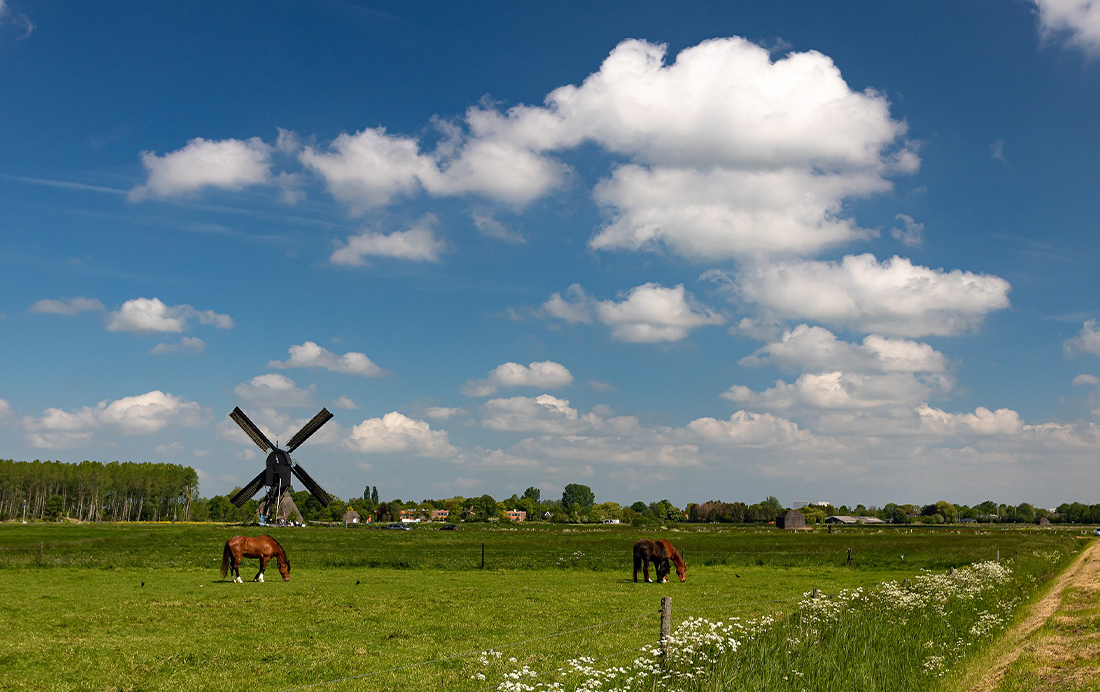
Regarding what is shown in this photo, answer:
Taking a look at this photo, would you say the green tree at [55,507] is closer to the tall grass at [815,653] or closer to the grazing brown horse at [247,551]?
the grazing brown horse at [247,551]

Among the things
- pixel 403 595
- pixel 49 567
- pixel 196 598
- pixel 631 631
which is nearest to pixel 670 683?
pixel 631 631

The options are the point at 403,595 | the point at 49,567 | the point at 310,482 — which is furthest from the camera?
the point at 310,482

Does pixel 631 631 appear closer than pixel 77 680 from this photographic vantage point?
No

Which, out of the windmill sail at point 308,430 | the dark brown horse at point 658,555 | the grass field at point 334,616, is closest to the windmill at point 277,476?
the windmill sail at point 308,430

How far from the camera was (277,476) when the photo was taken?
97.0 metres

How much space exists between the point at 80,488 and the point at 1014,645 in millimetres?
226089

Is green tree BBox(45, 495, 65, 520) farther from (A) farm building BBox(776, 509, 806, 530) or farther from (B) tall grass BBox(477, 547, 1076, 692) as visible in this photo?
(B) tall grass BBox(477, 547, 1076, 692)

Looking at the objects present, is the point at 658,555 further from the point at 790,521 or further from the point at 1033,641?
the point at 790,521

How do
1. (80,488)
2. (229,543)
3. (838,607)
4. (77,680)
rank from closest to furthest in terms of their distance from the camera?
(77,680) < (838,607) < (229,543) < (80,488)

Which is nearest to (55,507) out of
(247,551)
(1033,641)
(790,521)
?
(790,521)

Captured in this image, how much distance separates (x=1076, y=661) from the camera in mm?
17031

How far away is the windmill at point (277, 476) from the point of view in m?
96.9

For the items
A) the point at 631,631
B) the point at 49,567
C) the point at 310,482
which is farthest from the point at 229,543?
the point at 310,482

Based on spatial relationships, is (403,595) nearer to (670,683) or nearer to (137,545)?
(670,683)
